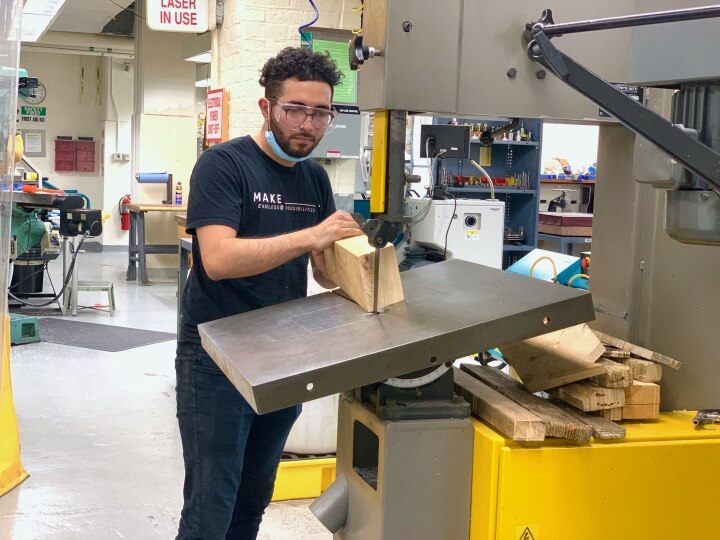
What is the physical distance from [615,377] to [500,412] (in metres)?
0.22

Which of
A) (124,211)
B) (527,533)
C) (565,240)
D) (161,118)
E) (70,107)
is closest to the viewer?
(527,533)

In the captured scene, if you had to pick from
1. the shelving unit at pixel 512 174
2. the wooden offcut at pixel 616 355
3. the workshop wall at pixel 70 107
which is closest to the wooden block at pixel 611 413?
the wooden offcut at pixel 616 355

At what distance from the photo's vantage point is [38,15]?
292 inches

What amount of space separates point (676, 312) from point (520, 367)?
1.06 feet

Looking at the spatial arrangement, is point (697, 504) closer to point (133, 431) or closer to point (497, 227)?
point (133, 431)

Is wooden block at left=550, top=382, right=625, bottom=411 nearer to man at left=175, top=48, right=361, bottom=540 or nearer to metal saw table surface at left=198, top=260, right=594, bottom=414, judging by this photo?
metal saw table surface at left=198, top=260, right=594, bottom=414

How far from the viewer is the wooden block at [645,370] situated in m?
1.52

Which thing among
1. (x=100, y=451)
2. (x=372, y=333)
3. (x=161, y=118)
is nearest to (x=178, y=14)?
(x=100, y=451)

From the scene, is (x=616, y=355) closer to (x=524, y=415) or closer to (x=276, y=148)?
(x=524, y=415)

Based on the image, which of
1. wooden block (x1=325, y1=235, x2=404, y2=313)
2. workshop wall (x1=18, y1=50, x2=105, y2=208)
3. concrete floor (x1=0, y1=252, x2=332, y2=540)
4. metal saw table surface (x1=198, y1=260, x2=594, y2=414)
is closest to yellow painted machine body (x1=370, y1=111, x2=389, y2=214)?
wooden block (x1=325, y1=235, x2=404, y2=313)

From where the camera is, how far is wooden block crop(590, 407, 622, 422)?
Answer: 4.74 ft

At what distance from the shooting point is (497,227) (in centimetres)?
551

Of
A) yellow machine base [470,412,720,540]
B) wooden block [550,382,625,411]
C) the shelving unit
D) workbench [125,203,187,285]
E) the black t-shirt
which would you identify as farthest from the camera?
workbench [125,203,187,285]

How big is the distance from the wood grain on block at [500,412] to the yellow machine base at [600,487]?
0.8 inches
